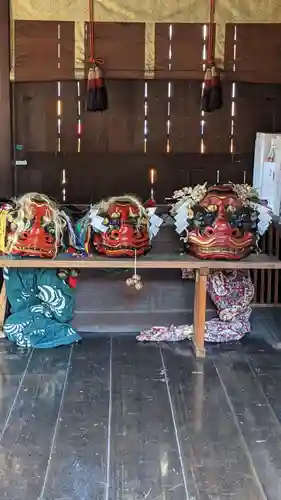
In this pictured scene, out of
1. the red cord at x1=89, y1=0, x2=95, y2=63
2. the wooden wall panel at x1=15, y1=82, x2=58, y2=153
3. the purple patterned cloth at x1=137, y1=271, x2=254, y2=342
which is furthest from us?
the wooden wall panel at x1=15, y1=82, x2=58, y2=153

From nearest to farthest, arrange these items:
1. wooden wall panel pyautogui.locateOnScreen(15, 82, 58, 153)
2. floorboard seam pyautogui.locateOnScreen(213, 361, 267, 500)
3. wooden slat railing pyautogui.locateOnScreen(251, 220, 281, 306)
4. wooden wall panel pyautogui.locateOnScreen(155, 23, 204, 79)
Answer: floorboard seam pyautogui.locateOnScreen(213, 361, 267, 500) → wooden slat railing pyautogui.locateOnScreen(251, 220, 281, 306) → wooden wall panel pyautogui.locateOnScreen(155, 23, 204, 79) → wooden wall panel pyautogui.locateOnScreen(15, 82, 58, 153)

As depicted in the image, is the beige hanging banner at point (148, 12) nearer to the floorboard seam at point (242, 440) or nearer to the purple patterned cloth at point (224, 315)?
the purple patterned cloth at point (224, 315)

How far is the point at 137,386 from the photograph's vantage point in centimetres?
367

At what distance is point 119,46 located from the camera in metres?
5.56

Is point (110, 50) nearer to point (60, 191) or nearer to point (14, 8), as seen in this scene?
point (14, 8)

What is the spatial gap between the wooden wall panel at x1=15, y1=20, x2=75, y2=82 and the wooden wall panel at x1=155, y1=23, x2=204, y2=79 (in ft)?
2.33

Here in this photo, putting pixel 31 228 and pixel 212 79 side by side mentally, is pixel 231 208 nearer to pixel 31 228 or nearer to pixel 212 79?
pixel 31 228

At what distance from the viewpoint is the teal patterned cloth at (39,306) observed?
4344 mm

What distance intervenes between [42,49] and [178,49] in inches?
43.4

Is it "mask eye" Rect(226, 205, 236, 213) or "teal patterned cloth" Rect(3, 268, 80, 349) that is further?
"teal patterned cloth" Rect(3, 268, 80, 349)

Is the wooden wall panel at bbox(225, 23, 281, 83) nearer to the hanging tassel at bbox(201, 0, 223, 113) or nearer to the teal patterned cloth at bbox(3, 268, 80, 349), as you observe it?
the hanging tassel at bbox(201, 0, 223, 113)

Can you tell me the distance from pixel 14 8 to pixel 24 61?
41 centimetres

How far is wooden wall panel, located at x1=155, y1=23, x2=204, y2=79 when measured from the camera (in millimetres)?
5582

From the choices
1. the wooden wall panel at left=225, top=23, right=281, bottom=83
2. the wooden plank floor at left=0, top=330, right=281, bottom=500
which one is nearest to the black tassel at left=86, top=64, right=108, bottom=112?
the wooden wall panel at left=225, top=23, right=281, bottom=83
